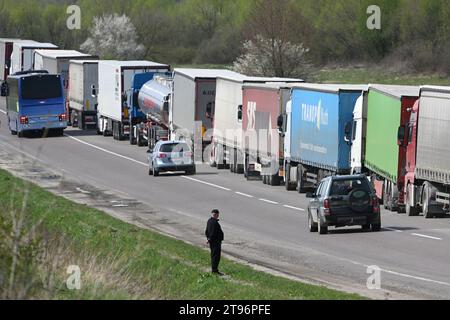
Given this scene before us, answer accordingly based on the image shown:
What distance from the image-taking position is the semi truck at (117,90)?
A: 6406cm

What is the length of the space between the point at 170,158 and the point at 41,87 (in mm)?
17689

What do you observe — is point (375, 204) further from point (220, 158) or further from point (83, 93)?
point (83, 93)

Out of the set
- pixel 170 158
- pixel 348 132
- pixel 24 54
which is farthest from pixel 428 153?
pixel 24 54

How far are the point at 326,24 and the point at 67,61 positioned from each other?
1816 inches

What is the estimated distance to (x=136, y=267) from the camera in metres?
22.1

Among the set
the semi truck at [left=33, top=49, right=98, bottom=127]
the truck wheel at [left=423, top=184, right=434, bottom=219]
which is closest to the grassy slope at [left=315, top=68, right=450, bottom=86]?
the semi truck at [left=33, top=49, right=98, bottom=127]

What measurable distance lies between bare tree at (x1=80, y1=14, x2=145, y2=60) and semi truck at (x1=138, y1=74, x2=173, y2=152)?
60370 mm

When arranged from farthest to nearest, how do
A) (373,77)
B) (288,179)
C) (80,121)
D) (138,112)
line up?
(373,77) < (80,121) < (138,112) < (288,179)

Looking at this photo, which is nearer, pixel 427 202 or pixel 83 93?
pixel 427 202

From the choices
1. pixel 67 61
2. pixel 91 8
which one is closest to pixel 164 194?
pixel 67 61

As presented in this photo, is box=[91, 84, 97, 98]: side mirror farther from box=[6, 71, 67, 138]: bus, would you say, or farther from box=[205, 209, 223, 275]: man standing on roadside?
box=[205, 209, 223, 275]: man standing on roadside

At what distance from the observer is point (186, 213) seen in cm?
3769

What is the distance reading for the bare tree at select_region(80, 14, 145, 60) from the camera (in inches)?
4847

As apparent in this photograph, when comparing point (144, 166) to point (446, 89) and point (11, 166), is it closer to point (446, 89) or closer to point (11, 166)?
point (11, 166)
